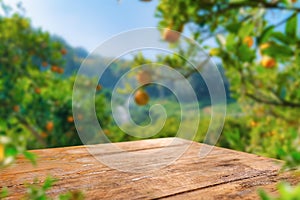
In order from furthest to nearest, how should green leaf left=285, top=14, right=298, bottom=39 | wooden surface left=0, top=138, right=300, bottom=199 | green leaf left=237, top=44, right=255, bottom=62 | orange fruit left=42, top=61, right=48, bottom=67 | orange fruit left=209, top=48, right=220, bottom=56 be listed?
orange fruit left=42, top=61, right=48, bottom=67, orange fruit left=209, top=48, right=220, bottom=56, green leaf left=237, top=44, right=255, bottom=62, green leaf left=285, top=14, right=298, bottom=39, wooden surface left=0, top=138, right=300, bottom=199

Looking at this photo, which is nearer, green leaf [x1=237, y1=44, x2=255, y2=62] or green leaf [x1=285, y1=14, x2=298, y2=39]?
green leaf [x1=285, y1=14, x2=298, y2=39]

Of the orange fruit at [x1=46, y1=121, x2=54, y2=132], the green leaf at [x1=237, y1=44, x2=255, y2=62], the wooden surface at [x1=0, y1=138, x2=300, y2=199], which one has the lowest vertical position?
the wooden surface at [x1=0, y1=138, x2=300, y2=199]

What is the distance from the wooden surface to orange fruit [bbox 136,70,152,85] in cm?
29

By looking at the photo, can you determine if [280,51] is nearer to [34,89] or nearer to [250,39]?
[250,39]

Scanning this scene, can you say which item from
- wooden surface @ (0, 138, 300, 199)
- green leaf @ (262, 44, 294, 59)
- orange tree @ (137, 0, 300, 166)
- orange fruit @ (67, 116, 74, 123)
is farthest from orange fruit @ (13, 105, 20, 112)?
green leaf @ (262, 44, 294, 59)

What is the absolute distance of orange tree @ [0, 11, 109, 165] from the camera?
9.32ft

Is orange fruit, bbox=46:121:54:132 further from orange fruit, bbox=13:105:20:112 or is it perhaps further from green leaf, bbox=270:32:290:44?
green leaf, bbox=270:32:290:44

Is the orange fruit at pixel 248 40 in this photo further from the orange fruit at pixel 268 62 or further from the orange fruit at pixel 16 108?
the orange fruit at pixel 16 108

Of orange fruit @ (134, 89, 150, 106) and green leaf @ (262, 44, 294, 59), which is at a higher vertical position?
green leaf @ (262, 44, 294, 59)

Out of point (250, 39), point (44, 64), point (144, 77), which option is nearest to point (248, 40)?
point (250, 39)

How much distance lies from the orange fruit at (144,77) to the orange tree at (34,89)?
1840 mm

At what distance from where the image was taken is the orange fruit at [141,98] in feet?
4.09

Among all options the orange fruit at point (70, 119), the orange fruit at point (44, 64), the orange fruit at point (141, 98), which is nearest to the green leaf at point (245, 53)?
the orange fruit at point (141, 98)

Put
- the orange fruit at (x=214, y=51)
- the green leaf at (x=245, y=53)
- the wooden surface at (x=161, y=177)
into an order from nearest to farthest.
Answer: the wooden surface at (x=161, y=177)
the green leaf at (x=245, y=53)
the orange fruit at (x=214, y=51)
